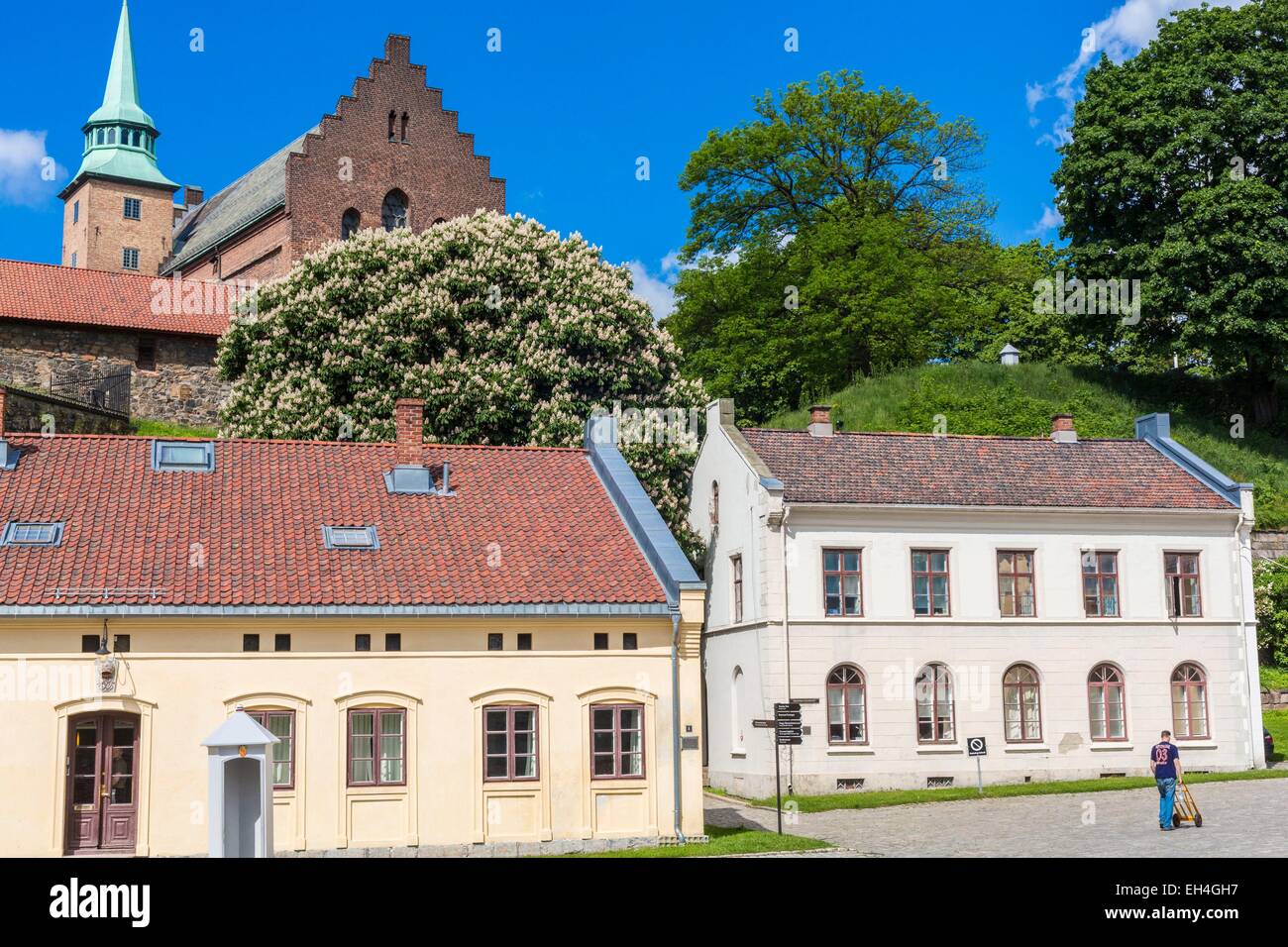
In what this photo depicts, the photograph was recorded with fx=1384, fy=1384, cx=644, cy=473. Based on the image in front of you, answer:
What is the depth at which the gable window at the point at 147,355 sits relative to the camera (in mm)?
54062

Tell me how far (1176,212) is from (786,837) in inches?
1380

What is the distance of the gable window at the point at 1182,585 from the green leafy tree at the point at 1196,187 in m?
15.0

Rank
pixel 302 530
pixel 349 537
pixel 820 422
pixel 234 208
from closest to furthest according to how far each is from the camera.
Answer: pixel 349 537 < pixel 302 530 < pixel 820 422 < pixel 234 208

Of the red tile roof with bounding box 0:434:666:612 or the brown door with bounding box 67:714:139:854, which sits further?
the red tile roof with bounding box 0:434:666:612

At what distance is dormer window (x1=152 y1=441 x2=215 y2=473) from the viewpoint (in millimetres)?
27094

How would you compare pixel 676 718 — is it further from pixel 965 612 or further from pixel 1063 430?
pixel 1063 430

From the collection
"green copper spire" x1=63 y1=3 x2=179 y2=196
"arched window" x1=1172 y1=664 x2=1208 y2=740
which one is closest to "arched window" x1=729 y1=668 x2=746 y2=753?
"arched window" x1=1172 y1=664 x2=1208 y2=740

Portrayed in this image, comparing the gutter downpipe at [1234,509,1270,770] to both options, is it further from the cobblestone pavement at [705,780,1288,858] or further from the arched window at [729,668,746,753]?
the arched window at [729,668,746,753]

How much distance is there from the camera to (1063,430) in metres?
39.3

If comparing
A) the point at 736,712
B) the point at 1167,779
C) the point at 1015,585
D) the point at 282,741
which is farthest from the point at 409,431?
the point at 1015,585

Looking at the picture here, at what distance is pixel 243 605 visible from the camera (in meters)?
23.1

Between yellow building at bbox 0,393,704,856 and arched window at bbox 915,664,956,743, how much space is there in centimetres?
1089

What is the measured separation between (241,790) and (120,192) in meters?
78.5

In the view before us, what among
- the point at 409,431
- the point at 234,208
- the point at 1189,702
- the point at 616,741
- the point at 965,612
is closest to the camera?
the point at 616,741
